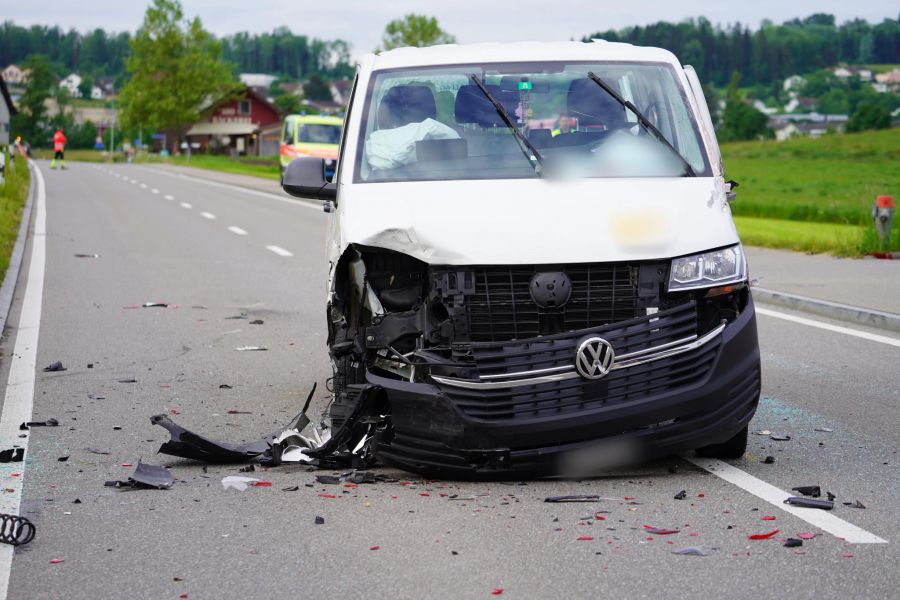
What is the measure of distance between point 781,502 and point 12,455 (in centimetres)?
358

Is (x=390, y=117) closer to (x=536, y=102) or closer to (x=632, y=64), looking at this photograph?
(x=536, y=102)

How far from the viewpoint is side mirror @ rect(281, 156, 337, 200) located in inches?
279

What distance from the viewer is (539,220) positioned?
19.1ft

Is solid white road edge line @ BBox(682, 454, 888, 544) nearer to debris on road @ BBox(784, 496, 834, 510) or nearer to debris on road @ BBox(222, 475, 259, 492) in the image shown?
debris on road @ BBox(784, 496, 834, 510)

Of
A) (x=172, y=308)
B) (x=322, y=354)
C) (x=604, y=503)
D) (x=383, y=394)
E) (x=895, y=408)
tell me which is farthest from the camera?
(x=172, y=308)

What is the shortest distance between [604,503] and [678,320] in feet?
2.77

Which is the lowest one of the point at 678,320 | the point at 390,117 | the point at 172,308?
the point at 172,308

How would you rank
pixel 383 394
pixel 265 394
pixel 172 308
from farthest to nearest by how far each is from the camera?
1. pixel 172 308
2. pixel 265 394
3. pixel 383 394

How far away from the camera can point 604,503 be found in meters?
5.42

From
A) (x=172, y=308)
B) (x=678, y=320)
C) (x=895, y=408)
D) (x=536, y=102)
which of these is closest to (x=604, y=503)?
(x=678, y=320)

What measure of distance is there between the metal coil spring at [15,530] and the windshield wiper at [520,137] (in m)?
2.82

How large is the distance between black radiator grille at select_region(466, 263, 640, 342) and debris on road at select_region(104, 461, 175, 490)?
1527 mm

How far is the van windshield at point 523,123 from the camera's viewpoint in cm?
652

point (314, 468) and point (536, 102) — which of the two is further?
point (536, 102)
